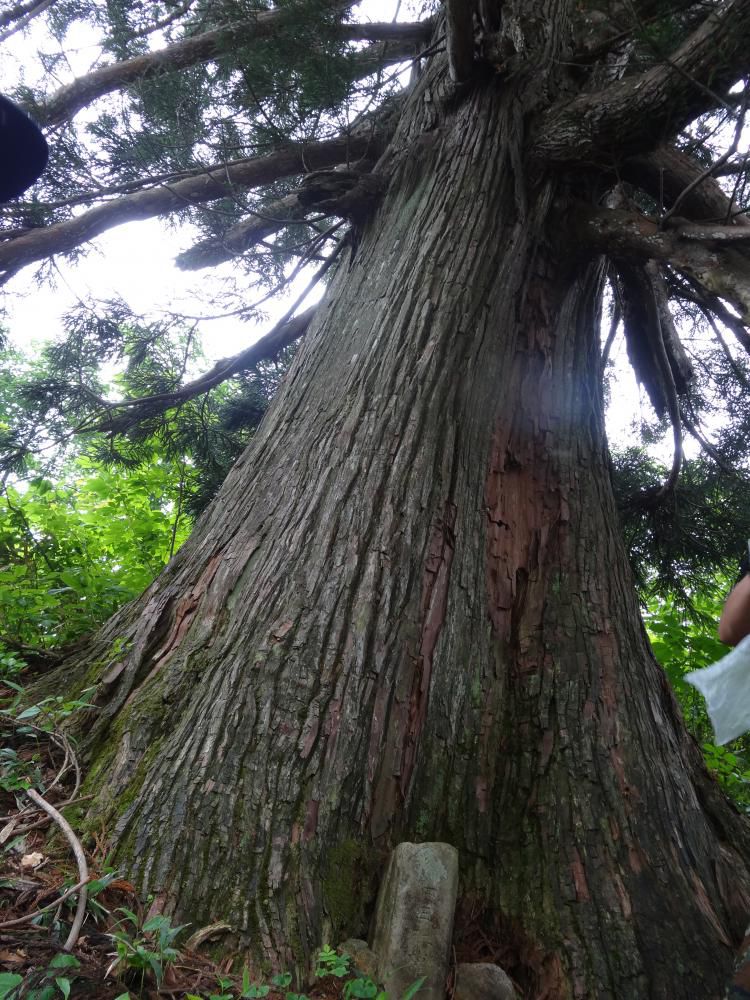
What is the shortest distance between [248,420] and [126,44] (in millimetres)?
2665

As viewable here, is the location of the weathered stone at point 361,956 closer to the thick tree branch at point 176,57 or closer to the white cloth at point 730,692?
the white cloth at point 730,692

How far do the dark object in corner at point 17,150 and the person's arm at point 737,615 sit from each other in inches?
77.2

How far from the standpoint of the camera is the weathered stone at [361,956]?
4.82 feet

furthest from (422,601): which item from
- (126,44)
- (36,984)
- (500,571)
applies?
(126,44)

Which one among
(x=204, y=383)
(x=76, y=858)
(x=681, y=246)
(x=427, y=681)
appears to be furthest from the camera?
(x=204, y=383)

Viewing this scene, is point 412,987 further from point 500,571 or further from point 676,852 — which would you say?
point 500,571

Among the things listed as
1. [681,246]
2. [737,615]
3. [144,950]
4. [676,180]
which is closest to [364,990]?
[144,950]

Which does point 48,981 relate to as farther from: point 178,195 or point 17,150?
point 178,195

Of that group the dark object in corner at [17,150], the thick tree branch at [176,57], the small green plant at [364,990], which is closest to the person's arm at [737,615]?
the small green plant at [364,990]

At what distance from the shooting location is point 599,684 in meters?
2.17

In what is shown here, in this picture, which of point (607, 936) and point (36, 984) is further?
point (607, 936)

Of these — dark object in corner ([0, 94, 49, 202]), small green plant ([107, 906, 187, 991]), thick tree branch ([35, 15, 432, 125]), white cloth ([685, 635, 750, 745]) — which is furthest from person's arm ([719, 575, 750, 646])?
thick tree branch ([35, 15, 432, 125])

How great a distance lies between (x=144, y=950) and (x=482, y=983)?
78cm

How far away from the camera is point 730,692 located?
1.64 m
